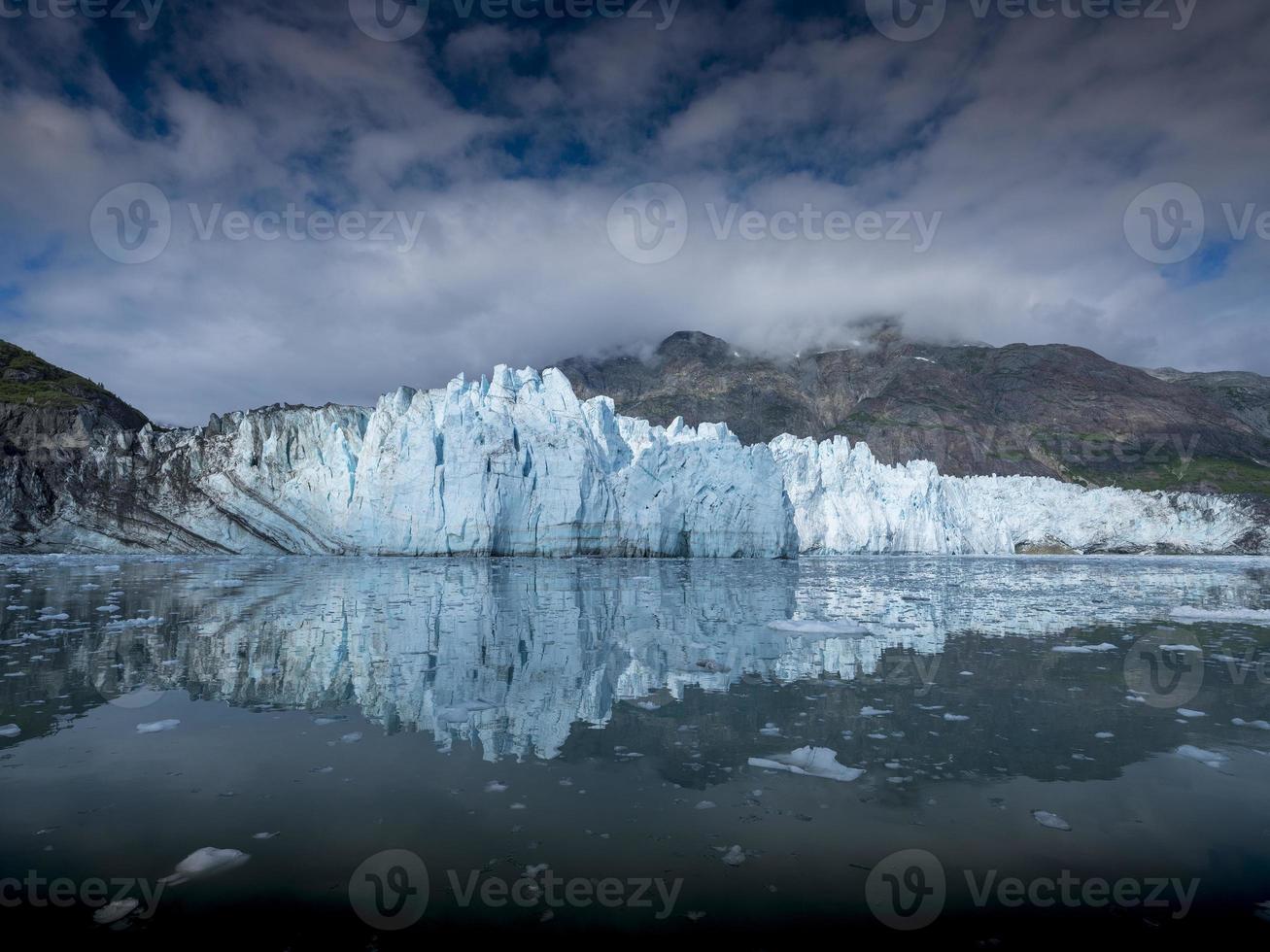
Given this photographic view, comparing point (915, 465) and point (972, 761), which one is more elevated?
point (915, 465)

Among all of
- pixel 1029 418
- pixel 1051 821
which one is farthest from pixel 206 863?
pixel 1029 418

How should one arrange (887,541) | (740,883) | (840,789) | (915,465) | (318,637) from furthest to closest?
(915,465) → (887,541) → (318,637) → (840,789) → (740,883)

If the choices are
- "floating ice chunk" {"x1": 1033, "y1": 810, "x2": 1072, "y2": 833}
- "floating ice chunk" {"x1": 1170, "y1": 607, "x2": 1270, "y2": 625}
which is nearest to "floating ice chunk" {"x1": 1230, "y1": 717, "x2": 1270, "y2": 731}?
"floating ice chunk" {"x1": 1033, "y1": 810, "x2": 1072, "y2": 833}

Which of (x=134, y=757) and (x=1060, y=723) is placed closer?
(x=134, y=757)

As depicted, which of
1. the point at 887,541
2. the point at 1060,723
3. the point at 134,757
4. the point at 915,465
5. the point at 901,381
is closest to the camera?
the point at 134,757

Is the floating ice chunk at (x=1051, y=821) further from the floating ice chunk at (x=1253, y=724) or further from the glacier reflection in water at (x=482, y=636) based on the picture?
the floating ice chunk at (x=1253, y=724)

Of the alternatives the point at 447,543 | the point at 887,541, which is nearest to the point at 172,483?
the point at 447,543

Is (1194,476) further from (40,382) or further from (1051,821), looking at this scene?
(40,382)

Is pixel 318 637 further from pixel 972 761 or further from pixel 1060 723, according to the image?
pixel 1060 723
